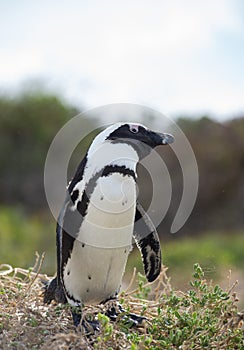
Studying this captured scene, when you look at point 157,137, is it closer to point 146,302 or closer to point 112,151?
point 112,151

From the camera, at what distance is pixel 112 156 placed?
2.71 meters

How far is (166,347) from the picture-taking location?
245 cm

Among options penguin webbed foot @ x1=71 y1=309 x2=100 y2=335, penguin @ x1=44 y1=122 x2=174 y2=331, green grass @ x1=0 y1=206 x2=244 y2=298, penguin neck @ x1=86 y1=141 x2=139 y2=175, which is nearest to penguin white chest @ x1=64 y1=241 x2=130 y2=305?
penguin @ x1=44 y1=122 x2=174 y2=331

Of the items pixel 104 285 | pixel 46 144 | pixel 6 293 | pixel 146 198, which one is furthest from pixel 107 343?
pixel 46 144

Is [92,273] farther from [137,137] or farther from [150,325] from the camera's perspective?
[137,137]

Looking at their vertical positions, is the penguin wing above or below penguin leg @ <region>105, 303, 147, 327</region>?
above

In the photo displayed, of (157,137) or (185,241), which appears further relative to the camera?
(185,241)

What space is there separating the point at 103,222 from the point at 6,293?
537mm

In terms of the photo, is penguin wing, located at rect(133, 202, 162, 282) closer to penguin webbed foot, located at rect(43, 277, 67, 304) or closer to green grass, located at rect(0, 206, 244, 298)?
penguin webbed foot, located at rect(43, 277, 67, 304)

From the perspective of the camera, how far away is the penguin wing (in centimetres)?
301

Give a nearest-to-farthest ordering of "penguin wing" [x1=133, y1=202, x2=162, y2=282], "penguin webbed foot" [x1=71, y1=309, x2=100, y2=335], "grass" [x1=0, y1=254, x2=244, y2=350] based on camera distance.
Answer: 1. "grass" [x1=0, y1=254, x2=244, y2=350]
2. "penguin webbed foot" [x1=71, y1=309, x2=100, y2=335]
3. "penguin wing" [x1=133, y1=202, x2=162, y2=282]

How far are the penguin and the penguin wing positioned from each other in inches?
6.1

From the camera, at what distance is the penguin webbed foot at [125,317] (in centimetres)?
263

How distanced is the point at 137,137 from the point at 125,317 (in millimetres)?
691
